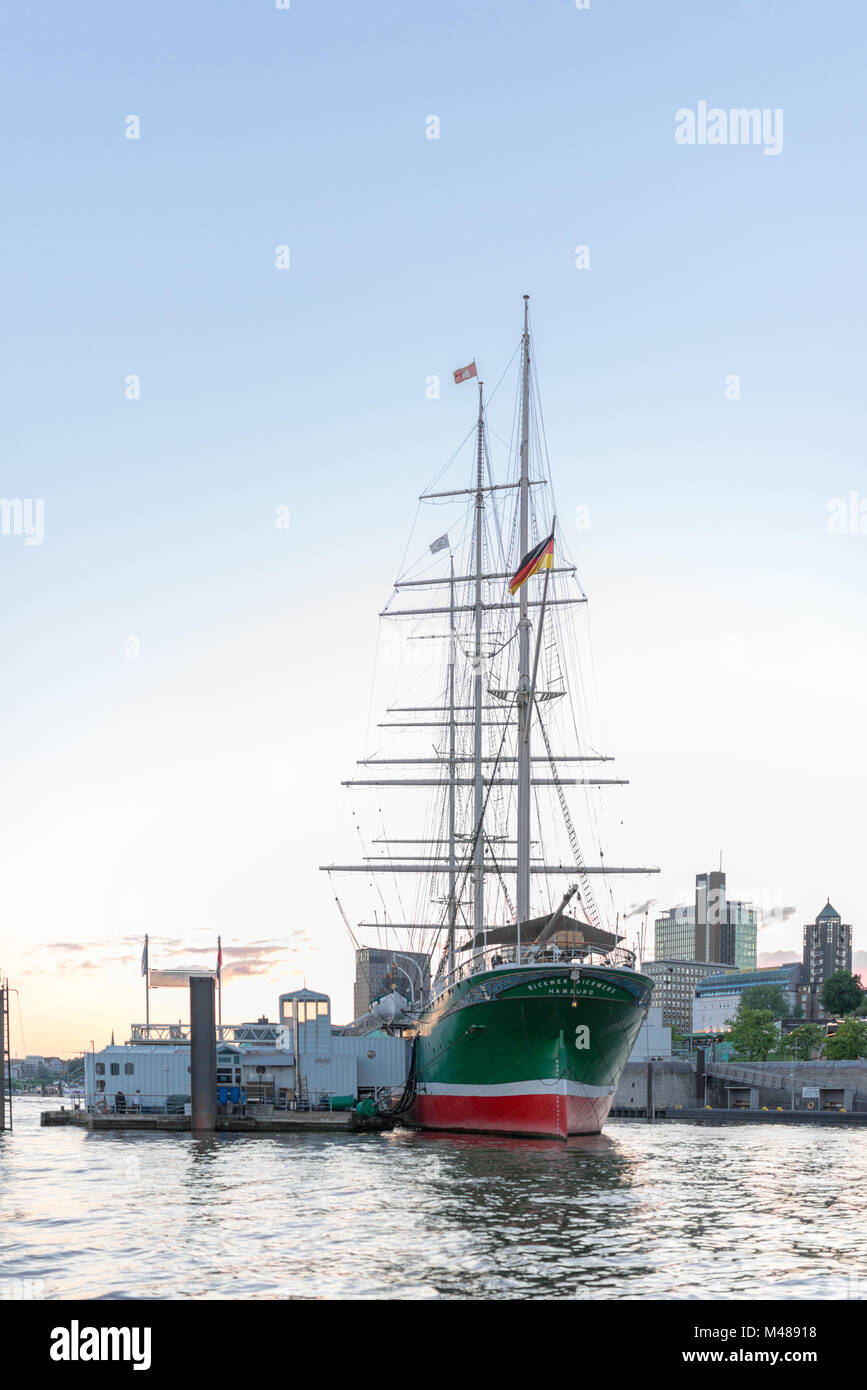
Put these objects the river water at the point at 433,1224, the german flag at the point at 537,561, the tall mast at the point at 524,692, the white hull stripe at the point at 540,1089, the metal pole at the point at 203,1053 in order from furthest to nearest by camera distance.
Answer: the metal pole at the point at 203,1053 < the tall mast at the point at 524,692 < the german flag at the point at 537,561 < the white hull stripe at the point at 540,1089 < the river water at the point at 433,1224

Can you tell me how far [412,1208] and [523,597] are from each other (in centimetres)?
4593

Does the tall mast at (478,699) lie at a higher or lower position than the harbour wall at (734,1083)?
higher

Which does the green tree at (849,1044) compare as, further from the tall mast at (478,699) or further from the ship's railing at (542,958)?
the ship's railing at (542,958)

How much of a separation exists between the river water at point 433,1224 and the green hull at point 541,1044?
7.96ft

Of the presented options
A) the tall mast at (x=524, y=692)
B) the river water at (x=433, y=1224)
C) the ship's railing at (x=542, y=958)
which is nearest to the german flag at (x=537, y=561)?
the tall mast at (x=524, y=692)

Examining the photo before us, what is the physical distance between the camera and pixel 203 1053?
77.9 meters

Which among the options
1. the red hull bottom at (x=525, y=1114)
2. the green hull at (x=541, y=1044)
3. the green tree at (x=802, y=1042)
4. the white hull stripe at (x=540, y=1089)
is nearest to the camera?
the red hull bottom at (x=525, y=1114)

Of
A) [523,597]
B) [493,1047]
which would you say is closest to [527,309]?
[523,597]

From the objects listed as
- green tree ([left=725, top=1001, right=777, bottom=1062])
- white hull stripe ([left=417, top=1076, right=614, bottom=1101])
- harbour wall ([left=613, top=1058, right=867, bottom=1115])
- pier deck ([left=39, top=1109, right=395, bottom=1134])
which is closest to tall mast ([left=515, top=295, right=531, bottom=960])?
A: white hull stripe ([left=417, top=1076, right=614, bottom=1101])

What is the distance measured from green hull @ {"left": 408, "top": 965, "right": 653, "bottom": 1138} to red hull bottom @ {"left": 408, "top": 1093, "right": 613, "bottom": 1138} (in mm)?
50

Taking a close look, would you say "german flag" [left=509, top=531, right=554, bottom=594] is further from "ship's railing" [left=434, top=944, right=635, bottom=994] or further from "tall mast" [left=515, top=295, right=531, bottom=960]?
"ship's railing" [left=434, top=944, right=635, bottom=994]

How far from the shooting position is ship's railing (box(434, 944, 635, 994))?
70.4m

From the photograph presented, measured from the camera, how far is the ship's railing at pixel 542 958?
231 ft

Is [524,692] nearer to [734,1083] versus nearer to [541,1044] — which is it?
[541,1044]
